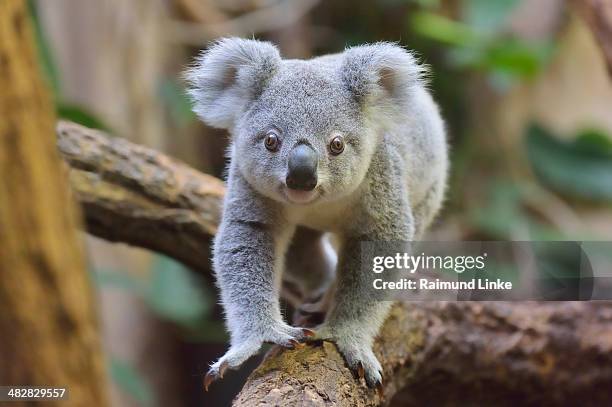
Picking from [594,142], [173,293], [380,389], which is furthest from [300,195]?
[594,142]

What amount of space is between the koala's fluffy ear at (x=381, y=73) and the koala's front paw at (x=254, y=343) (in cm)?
77

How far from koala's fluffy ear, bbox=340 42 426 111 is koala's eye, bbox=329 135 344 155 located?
21 cm

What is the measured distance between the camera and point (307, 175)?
1.99 meters

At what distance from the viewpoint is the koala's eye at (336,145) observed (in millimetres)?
2127

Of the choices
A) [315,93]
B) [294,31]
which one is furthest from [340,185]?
[294,31]

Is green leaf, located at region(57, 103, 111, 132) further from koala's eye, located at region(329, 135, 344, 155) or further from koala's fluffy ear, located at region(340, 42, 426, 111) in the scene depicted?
koala's eye, located at region(329, 135, 344, 155)

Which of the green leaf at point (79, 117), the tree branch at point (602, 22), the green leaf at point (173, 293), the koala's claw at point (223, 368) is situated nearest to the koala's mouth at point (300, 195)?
the koala's claw at point (223, 368)

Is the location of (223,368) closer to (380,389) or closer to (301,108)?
(380,389)

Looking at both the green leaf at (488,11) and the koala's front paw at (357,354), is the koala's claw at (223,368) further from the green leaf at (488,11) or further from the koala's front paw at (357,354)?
the green leaf at (488,11)

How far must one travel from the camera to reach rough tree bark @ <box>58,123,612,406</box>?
9.29 feet

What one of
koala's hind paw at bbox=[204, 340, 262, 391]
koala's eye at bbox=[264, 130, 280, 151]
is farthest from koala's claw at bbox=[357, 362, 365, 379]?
koala's eye at bbox=[264, 130, 280, 151]

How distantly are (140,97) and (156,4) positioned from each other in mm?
752

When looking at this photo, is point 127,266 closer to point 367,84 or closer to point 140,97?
point 140,97

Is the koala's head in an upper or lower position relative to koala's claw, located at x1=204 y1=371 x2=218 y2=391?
upper
